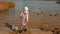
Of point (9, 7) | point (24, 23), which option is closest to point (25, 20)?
point (24, 23)

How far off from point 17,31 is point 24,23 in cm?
50

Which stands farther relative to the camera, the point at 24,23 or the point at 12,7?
the point at 12,7

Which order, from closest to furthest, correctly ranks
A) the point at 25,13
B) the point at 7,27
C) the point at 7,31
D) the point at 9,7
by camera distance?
→ the point at 25,13, the point at 7,31, the point at 7,27, the point at 9,7

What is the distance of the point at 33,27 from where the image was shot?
9562 mm

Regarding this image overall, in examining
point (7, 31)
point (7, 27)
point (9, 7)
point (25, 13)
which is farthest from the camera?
point (9, 7)

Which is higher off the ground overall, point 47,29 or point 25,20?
point 25,20

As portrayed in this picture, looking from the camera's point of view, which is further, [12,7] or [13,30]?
[12,7]

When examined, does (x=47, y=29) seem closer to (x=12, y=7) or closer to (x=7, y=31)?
(x=7, y=31)

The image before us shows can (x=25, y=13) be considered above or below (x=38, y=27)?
above

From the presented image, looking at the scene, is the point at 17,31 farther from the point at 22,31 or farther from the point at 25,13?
the point at 25,13

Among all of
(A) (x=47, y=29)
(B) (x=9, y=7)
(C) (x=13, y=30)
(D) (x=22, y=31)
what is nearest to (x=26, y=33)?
(D) (x=22, y=31)

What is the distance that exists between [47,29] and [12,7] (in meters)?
8.38

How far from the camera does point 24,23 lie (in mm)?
8398

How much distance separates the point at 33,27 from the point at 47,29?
2.61ft
